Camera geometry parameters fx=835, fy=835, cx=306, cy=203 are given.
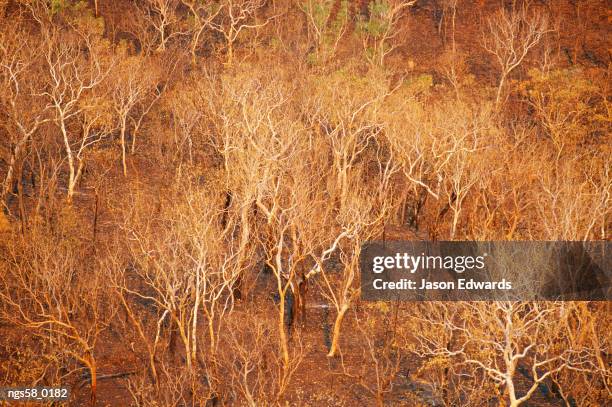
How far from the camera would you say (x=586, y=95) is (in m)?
66.5

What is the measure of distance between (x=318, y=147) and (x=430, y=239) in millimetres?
8682

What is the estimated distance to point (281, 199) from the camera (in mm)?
41688

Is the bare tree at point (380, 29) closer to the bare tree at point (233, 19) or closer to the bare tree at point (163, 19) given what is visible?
the bare tree at point (233, 19)

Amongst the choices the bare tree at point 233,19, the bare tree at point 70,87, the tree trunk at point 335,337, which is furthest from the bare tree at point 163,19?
the tree trunk at point 335,337

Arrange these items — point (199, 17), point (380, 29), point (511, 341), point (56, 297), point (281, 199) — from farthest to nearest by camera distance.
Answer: point (199, 17) < point (380, 29) < point (281, 199) < point (56, 297) < point (511, 341)

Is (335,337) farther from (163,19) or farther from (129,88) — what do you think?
(163,19)

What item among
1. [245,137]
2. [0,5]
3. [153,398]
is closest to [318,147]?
[245,137]

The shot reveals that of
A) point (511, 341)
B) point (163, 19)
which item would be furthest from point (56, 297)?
point (163, 19)

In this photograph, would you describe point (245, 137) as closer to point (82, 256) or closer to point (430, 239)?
point (82, 256)

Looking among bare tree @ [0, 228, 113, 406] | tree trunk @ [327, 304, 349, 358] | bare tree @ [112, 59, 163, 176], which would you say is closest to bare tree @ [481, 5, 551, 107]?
bare tree @ [112, 59, 163, 176]

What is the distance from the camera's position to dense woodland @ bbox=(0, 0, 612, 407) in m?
34.3

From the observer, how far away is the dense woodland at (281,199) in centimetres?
3428

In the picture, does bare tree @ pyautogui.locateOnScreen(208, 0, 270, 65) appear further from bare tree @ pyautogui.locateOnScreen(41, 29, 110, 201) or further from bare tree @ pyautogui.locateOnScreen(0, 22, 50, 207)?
bare tree @ pyautogui.locateOnScreen(0, 22, 50, 207)

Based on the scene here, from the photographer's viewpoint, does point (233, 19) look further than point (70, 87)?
Yes
